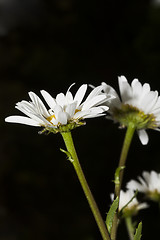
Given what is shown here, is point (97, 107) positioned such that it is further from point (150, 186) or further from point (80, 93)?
point (150, 186)

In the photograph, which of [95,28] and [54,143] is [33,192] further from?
[95,28]

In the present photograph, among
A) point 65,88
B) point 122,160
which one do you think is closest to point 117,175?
point 122,160

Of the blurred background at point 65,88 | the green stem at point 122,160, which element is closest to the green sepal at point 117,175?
the green stem at point 122,160

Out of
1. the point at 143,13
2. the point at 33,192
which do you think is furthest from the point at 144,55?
the point at 33,192

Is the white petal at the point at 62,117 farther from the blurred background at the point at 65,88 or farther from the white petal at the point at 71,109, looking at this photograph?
the blurred background at the point at 65,88

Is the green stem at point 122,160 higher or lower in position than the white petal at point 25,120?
lower

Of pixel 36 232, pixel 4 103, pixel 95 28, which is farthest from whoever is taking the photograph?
pixel 95 28

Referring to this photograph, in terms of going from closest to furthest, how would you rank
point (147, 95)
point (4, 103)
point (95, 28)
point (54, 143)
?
1. point (147, 95)
2. point (54, 143)
3. point (4, 103)
4. point (95, 28)
